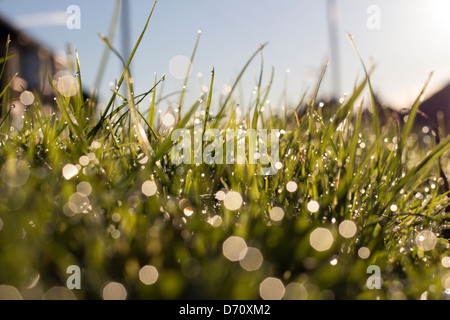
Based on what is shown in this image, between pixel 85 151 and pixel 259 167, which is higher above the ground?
pixel 85 151

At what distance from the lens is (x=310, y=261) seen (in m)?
0.64

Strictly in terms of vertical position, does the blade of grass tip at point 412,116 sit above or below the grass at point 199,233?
above

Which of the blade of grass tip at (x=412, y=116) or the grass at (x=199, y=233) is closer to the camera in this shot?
the grass at (x=199, y=233)

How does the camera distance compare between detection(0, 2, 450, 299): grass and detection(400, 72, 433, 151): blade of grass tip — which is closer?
detection(0, 2, 450, 299): grass

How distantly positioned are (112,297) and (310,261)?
0.30 metres

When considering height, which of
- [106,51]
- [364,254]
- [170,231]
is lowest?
[364,254]

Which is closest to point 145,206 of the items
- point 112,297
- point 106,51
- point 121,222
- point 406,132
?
point 121,222

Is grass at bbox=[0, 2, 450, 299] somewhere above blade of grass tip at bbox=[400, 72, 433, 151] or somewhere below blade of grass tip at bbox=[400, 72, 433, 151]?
below

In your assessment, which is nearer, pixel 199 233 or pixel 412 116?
pixel 199 233

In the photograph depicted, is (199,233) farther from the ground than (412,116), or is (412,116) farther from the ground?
(412,116)

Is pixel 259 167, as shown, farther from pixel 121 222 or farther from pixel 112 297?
pixel 112 297
